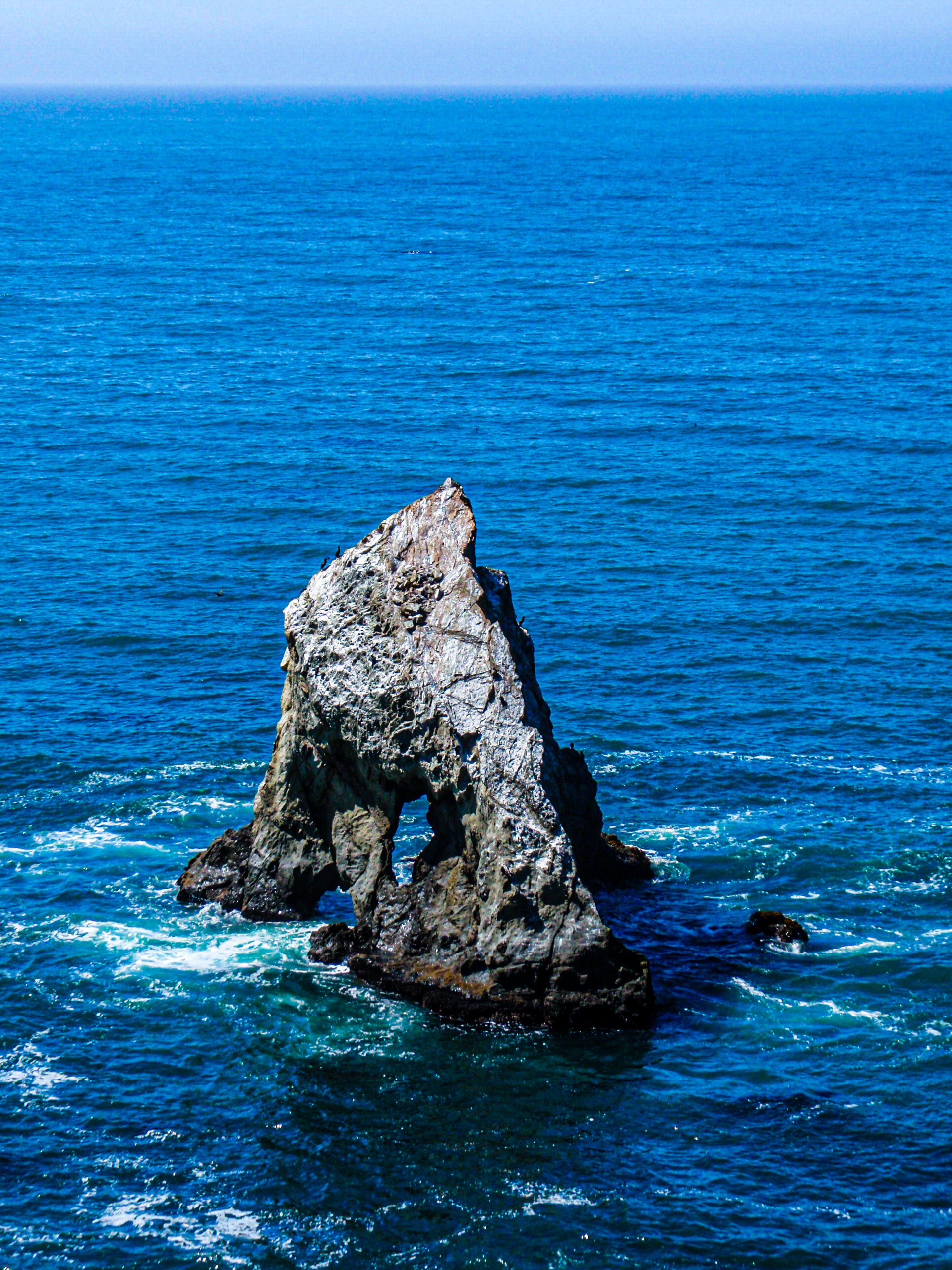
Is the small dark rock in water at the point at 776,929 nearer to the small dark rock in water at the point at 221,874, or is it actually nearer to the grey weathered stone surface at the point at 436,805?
the grey weathered stone surface at the point at 436,805

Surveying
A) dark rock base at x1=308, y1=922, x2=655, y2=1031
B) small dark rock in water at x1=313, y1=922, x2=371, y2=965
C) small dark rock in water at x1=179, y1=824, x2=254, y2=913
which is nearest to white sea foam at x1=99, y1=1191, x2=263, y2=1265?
dark rock base at x1=308, y1=922, x2=655, y2=1031

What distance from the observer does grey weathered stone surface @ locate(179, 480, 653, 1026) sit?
5791 centimetres

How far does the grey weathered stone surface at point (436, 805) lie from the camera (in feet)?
190

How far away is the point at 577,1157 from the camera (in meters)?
50.8

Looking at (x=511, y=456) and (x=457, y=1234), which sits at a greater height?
(x=511, y=456)

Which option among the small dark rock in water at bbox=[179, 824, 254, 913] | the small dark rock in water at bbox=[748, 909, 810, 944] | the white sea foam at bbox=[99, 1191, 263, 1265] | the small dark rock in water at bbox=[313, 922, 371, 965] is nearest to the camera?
the white sea foam at bbox=[99, 1191, 263, 1265]

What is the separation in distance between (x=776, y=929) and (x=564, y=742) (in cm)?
2113

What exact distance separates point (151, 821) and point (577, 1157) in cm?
3268

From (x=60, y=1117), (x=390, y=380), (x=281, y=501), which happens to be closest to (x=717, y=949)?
(x=60, y=1117)

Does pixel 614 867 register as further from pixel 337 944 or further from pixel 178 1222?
pixel 178 1222

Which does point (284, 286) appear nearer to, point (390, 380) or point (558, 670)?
point (390, 380)

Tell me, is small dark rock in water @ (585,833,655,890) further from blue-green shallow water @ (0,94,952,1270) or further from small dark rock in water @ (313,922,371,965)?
small dark rock in water @ (313,922,371,965)

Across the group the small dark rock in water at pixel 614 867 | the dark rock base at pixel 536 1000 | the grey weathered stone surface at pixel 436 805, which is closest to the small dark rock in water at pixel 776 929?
the small dark rock in water at pixel 614 867

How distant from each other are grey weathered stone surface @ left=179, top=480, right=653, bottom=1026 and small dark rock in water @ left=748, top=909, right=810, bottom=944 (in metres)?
6.56
